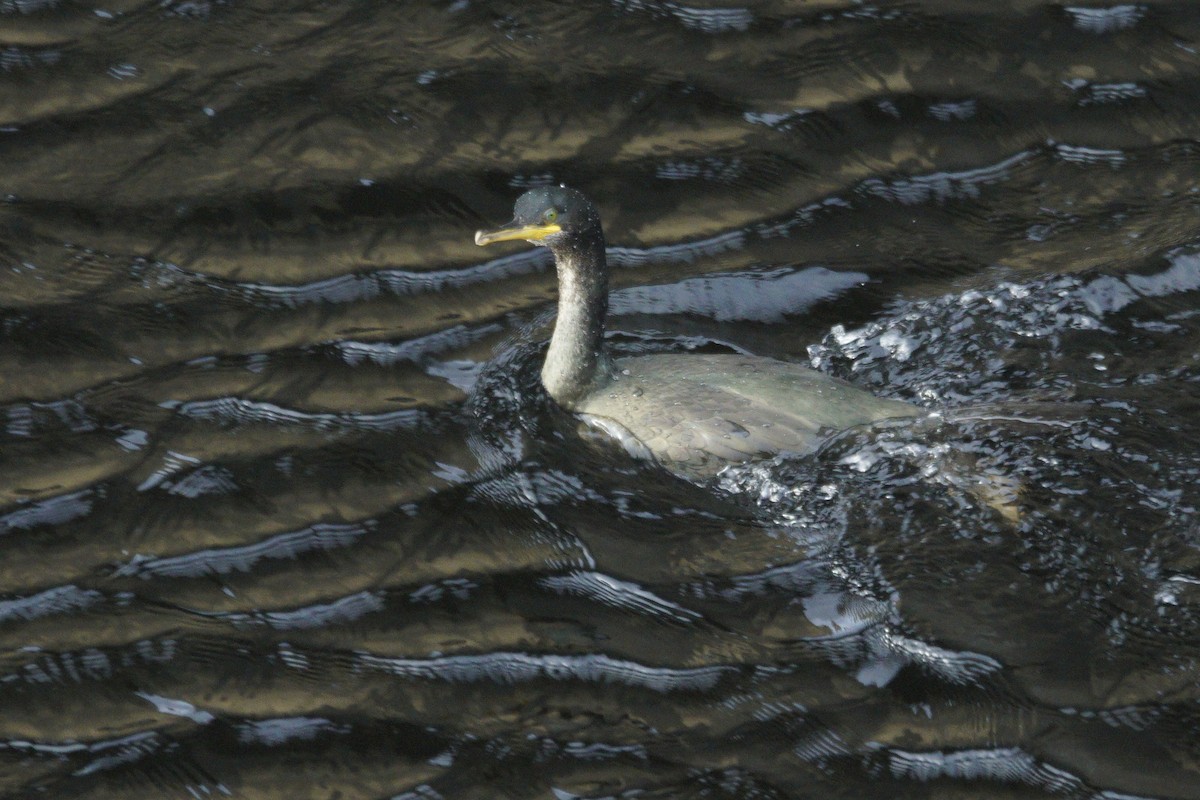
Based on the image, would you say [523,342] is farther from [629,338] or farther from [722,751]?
[722,751]

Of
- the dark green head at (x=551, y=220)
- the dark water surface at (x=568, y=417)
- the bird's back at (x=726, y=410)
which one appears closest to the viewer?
the dark water surface at (x=568, y=417)

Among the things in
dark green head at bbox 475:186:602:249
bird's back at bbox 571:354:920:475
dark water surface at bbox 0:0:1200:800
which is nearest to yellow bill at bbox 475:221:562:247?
dark green head at bbox 475:186:602:249

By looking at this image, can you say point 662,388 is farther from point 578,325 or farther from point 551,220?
point 551,220

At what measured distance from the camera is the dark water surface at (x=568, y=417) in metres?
3.86

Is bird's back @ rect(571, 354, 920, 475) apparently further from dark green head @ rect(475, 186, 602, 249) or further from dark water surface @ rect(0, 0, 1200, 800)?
dark green head @ rect(475, 186, 602, 249)

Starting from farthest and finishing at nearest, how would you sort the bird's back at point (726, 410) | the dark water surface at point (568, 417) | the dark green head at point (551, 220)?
the dark green head at point (551, 220)
the bird's back at point (726, 410)
the dark water surface at point (568, 417)

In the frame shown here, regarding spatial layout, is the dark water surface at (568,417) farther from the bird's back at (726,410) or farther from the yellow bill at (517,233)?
the yellow bill at (517,233)

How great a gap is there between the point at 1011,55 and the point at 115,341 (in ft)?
12.5

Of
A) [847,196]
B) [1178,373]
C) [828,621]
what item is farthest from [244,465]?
[1178,373]

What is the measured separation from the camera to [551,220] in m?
5.10

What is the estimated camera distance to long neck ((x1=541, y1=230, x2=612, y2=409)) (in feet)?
17.0

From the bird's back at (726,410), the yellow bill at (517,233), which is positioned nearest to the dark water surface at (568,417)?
the bird's back at (726,410)

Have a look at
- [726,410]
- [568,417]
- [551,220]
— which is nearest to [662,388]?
[726,410]

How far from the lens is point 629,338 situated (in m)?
5.55
